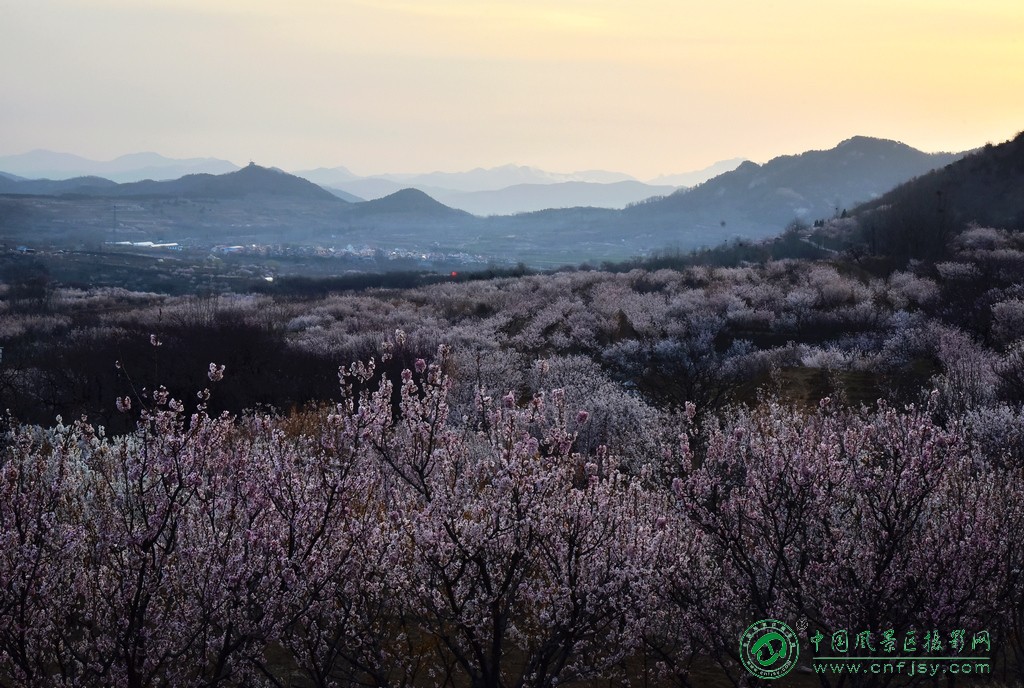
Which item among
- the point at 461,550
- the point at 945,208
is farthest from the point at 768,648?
the point at 945,208

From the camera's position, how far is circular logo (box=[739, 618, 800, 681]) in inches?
337

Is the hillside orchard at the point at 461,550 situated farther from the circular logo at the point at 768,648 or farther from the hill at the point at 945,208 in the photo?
the hill at the point at 945,208

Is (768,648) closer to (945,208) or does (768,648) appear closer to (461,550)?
Result: (461,550)

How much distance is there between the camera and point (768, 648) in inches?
357

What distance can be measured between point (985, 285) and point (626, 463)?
3062 centimetres

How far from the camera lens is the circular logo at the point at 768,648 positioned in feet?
28.1

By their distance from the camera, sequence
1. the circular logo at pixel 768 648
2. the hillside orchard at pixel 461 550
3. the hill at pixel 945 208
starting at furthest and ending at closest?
the hill at pixel 945 208 → the circular logo at pixel 768 648 → the hillside orchard at pixel 461 550

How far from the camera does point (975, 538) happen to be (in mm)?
8664

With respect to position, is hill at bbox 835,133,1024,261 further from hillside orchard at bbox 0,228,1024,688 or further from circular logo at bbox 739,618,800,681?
circular logo at bbox 739,618,800,681

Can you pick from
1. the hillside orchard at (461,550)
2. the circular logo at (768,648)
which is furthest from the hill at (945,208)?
the circular logo at (768,648)

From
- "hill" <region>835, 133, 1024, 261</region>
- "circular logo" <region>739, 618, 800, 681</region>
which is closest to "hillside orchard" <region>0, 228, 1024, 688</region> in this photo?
"circular logo" <region>739, 618, 800, 681</region>

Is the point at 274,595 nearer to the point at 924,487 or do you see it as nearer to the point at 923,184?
the point at 924,487

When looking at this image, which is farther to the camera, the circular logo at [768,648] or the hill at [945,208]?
the hill at [945,208]

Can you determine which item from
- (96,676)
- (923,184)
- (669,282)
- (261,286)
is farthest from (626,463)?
(261,286)
